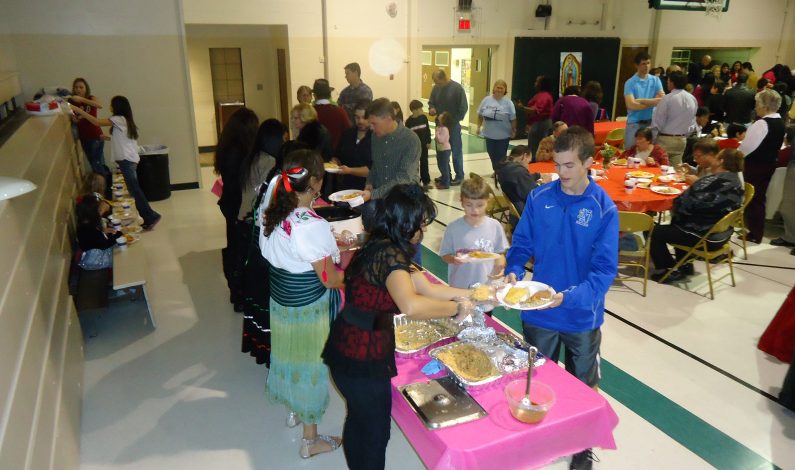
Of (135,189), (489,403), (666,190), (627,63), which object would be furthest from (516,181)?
(627,63)

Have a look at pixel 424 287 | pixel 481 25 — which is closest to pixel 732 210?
pixel 424 287

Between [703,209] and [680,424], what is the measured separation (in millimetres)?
2366

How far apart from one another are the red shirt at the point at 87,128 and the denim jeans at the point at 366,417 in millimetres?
6952

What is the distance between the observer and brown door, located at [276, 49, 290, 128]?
10.7m

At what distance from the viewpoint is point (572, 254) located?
8.80 feet

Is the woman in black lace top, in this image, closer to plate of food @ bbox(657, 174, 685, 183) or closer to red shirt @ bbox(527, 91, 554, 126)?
plate of food @ bbox(657, 174, 685, 183)

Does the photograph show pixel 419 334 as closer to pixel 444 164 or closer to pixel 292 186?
pixel 292 186

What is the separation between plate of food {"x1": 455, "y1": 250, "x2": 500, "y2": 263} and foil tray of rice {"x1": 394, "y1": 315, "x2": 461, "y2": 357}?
53cm

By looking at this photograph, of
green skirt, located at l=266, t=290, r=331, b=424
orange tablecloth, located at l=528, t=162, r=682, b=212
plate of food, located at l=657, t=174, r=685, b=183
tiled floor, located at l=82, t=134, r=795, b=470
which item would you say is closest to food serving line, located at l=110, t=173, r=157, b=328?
tiled floor, located at l=82, t=134, r=795, b=470

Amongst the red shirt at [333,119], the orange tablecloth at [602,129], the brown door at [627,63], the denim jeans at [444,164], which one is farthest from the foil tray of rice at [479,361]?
the brown door at [627,63]

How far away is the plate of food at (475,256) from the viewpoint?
3.24m

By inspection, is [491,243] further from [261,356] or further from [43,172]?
[43,172]

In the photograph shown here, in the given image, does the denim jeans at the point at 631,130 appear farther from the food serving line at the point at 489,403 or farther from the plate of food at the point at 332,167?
the food serving line at the point at 489,403

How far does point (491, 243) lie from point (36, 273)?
2.63 m
